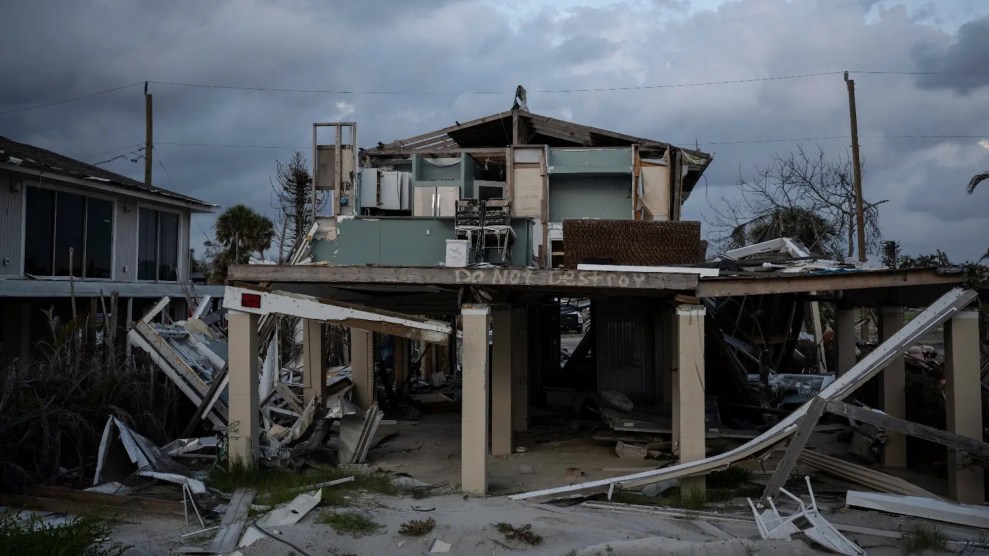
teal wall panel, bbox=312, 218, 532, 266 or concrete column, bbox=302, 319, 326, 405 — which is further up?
teal wall panel, bbox=312, 218, 532, 266

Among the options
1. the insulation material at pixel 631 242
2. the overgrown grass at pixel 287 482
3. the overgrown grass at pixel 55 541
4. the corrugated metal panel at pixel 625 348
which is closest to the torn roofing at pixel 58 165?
the overgrown grass at pixel 287 482

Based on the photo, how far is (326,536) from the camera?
25.8 ft

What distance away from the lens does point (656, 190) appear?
1630 centimetres

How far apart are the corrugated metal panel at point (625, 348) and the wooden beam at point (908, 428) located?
Result: 7094 mm

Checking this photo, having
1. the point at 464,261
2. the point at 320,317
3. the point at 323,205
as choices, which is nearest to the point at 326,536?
the point at 320,317

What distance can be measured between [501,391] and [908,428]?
242 inches

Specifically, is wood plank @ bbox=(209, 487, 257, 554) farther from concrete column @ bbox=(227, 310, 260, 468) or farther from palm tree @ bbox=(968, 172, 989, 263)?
palm tree @ bbox=(968, 172, 989, 263)

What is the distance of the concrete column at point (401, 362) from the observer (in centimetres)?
1903

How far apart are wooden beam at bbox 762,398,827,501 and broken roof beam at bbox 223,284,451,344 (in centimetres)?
420

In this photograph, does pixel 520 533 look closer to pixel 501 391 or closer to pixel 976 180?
pixel 501 391

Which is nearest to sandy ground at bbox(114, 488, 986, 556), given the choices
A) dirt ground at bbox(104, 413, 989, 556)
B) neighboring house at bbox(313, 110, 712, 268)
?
dirt ground at bbox(104, 413, 989, 556)

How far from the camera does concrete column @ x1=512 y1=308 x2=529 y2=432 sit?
553 inches

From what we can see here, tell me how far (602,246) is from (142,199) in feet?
37.0

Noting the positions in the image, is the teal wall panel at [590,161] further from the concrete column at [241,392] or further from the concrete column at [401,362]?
the concrete column at [241,392]
